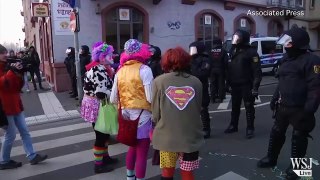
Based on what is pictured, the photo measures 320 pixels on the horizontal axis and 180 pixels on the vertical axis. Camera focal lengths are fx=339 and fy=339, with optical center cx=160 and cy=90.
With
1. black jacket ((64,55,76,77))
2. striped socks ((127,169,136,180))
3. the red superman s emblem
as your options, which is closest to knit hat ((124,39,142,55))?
the red superman s emblem

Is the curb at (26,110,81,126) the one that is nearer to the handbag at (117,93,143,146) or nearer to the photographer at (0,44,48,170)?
the photographer at (0,44,48,170)

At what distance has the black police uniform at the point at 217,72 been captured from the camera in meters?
9.02

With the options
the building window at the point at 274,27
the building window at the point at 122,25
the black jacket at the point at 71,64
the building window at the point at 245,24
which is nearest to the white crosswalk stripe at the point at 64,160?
the black jacket at the point at 71,64

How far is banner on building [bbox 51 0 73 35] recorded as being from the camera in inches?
505

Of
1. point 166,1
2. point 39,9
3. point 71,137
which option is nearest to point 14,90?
point 71,137

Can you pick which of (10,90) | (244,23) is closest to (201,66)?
(10,90)

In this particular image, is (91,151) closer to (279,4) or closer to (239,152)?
(239,152)

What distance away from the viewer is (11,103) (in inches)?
183

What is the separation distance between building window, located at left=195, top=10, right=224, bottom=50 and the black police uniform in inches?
296

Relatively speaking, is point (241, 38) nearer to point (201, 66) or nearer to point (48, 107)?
point (201, 66)

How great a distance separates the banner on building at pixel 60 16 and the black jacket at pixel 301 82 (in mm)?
10505

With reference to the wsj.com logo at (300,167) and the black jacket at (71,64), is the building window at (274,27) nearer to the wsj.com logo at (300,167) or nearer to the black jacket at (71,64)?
the black jacket at (71,64)

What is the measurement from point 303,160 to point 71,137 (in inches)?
170

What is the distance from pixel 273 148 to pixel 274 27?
20.2 m
